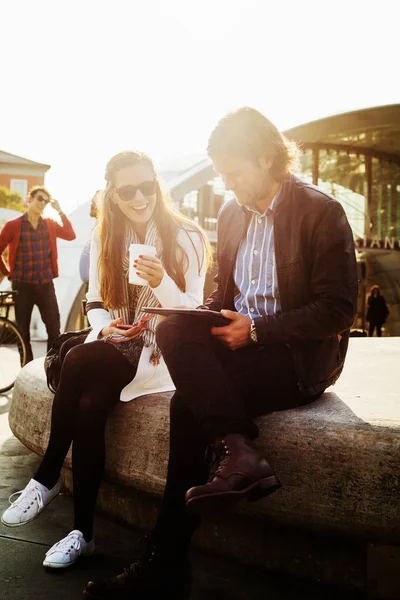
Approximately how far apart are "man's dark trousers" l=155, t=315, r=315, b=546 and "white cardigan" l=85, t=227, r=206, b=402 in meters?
0.46

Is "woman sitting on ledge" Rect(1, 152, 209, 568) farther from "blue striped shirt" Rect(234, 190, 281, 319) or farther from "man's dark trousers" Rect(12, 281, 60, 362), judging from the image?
"man's dark trousers" Rect(12, 281, 60, 362)

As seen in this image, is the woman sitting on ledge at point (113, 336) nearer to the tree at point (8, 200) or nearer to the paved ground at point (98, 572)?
the paved ground at point (98, 572)

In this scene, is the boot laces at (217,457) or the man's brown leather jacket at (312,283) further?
the man's brown leather jacket at (312,283)

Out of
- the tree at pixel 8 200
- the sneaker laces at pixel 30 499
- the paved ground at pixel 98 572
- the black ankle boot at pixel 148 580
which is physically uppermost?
the tree at pixel 8 200

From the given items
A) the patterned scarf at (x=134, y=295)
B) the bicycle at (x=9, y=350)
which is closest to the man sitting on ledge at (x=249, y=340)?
the patterned scarf at (x=134, y=295)

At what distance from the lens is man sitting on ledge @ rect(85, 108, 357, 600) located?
87.1 inches

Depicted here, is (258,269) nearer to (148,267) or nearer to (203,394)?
(148,267)

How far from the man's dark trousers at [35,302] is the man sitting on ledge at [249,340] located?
4483mm

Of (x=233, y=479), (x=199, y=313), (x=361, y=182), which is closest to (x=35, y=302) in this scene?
(x=199, y=313)

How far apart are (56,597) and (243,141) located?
1.68m

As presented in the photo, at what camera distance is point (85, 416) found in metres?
2.63

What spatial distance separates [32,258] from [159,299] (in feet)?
14.1

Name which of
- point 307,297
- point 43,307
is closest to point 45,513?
point 307,297

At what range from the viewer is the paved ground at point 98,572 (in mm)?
2369
